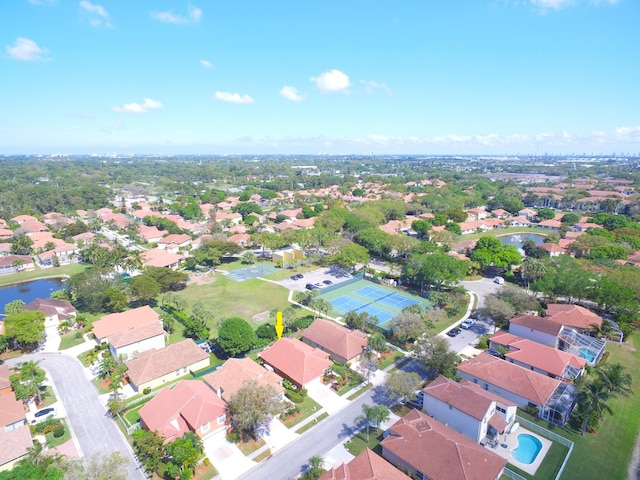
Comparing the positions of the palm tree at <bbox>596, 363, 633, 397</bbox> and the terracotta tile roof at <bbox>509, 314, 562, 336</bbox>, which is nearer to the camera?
the palm tree at <bbox>596, 363, 633, 397</bbox>

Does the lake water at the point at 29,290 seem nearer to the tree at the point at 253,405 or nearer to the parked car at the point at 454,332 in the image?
the tree at the point at 253,405

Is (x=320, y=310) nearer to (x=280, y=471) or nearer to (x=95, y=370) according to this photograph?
(x=280, y=471)

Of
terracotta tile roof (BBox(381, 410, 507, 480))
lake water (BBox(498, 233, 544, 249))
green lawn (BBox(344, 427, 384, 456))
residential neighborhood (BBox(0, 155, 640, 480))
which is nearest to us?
terracotta tile roof (BBox(381, 410, 507, 480))

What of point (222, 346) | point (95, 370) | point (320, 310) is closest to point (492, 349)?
point (320, 310)

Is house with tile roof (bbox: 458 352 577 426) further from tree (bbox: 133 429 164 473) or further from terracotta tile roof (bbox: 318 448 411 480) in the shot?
tree (bbox: 133 429 164 473)

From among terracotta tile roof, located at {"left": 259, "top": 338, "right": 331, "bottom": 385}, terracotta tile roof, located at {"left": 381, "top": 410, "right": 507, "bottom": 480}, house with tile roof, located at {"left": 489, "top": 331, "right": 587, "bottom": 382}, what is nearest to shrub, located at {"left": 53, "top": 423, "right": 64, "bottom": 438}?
terracotta tile roof, located at {"left": 259, "top": 338, "right": 331, "bottom": 385}

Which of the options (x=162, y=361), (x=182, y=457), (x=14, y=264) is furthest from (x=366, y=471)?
(x=14, y=264)
